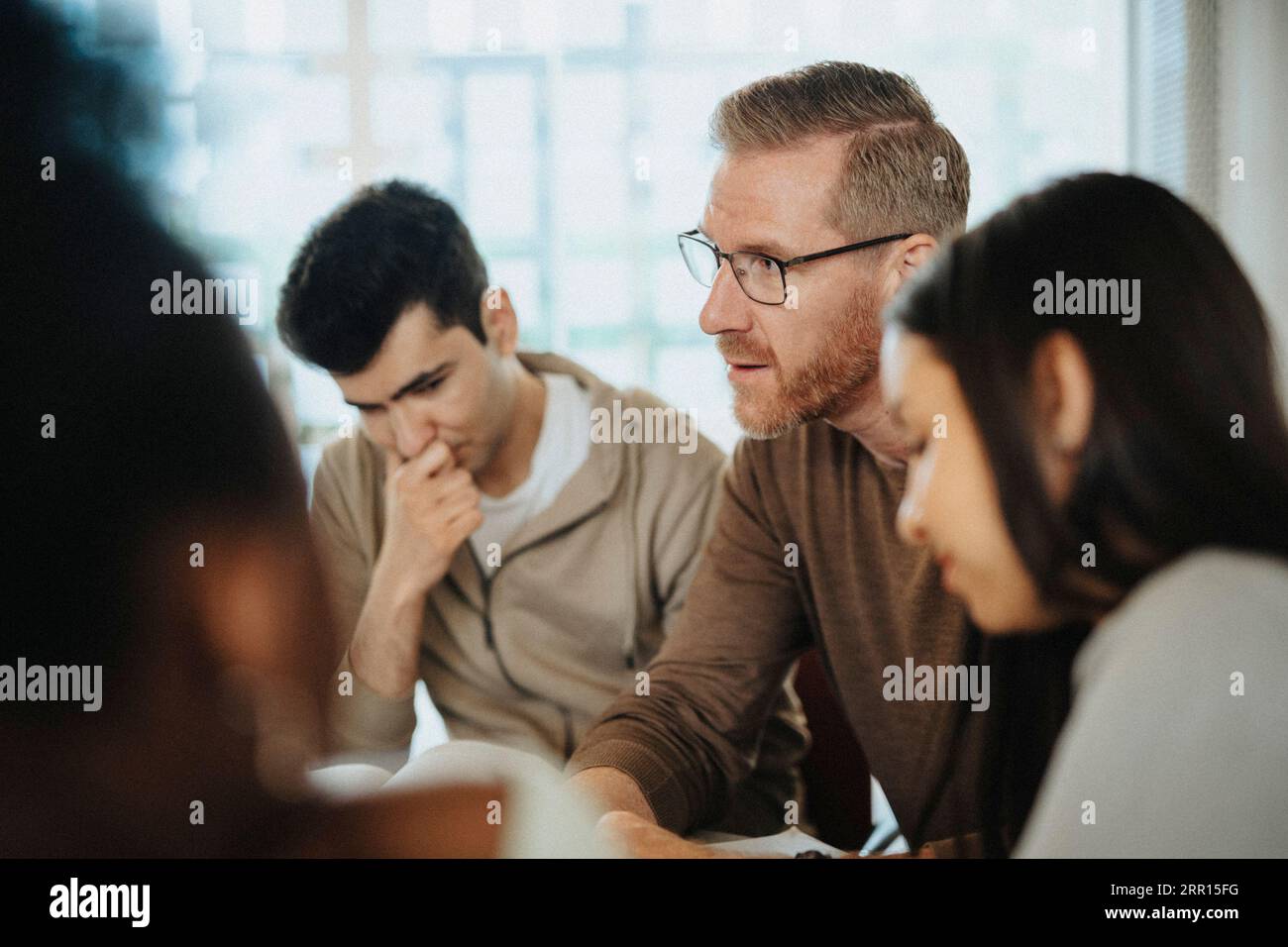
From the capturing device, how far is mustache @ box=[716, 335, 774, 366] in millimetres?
1241

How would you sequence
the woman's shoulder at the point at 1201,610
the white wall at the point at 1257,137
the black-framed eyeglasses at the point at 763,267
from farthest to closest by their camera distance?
the black-framed eyeglasses at the point at 763,267 < the white wall at the point at 1257,137 < the woman's shoulder at the point at 1201,610

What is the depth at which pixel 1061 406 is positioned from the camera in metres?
0.82

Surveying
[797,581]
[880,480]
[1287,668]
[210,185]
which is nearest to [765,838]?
[797,581]

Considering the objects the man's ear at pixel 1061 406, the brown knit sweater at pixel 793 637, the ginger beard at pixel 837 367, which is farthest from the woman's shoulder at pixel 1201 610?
the ginger beard at pixel 837 367

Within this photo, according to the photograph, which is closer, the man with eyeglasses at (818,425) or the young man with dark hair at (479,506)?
the man with eyeglasses at (818,425)

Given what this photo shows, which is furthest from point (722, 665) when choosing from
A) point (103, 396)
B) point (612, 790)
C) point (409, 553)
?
point (103, 396)

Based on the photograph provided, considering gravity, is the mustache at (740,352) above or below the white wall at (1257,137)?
below

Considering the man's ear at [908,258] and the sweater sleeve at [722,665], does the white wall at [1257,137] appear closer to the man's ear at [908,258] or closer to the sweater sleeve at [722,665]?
the man's ear at [908,258]

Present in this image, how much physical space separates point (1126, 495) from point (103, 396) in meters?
0.77

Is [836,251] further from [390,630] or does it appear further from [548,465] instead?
[390,630]

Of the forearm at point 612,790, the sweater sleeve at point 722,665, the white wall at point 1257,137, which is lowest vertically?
the forearm at point 612,790

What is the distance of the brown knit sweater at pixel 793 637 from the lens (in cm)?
118

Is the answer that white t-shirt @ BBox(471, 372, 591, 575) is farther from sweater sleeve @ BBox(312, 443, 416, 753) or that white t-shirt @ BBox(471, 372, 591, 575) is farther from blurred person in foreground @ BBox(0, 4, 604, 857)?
blurred person in foreground @ BBox(0, 4, 604, 857)

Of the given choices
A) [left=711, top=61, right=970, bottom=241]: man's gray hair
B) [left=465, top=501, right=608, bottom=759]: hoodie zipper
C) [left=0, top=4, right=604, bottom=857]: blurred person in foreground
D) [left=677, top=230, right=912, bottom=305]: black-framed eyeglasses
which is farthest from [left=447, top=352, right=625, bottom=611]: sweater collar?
[left=0, top=4, right=604, bottom=857]: blurred person in foreground
